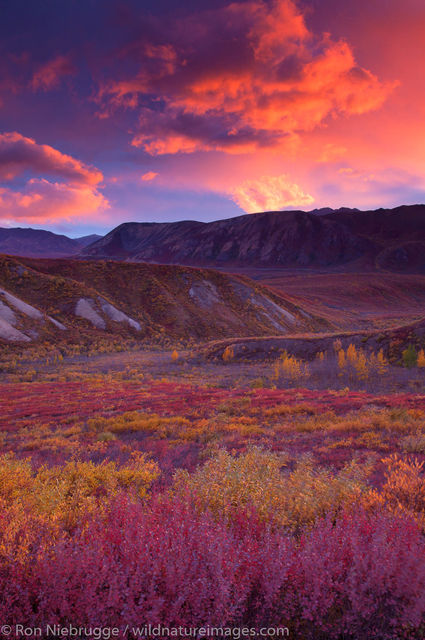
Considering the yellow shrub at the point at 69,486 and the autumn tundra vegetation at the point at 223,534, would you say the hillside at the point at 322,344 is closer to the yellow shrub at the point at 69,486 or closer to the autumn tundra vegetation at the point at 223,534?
the autumn tundra vegetation at the point at 223,534

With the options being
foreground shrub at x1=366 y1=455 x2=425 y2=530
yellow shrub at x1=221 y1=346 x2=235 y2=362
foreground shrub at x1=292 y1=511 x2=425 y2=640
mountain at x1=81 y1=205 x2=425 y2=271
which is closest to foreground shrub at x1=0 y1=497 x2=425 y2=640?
foreground shrub at x1=292 y1=511 x2=425 y2=640

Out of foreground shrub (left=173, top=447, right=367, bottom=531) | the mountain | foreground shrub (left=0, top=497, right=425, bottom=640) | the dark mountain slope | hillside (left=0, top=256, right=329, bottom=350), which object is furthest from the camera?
the dark mountain slope

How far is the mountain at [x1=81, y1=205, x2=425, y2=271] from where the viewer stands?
6142 inches

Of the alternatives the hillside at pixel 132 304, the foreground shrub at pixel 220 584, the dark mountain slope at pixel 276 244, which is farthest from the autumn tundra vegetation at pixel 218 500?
the dark mountain slope at pixel 276 244

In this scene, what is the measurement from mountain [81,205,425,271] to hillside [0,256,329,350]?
11564 cm

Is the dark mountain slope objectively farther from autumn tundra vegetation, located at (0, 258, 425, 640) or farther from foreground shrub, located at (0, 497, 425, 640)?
foreground shrub, located at (0, 497, 425, 640)

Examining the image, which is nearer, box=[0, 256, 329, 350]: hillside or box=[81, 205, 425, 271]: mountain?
box=[0, 256, 329, 350]: hillside

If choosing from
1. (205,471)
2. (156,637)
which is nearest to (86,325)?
(205,471)

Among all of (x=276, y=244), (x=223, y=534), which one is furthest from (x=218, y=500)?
(x=276, y=244)

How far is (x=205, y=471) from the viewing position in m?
4.79

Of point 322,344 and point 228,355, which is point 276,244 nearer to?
point 322,344

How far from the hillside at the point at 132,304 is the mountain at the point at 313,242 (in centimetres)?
11564

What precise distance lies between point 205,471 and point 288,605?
259cm

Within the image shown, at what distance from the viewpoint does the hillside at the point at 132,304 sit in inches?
1399
